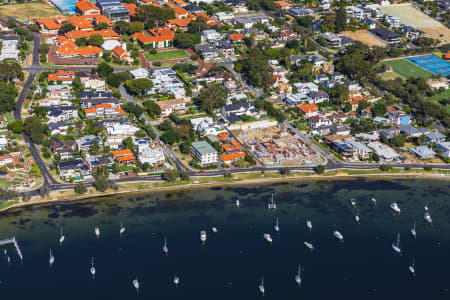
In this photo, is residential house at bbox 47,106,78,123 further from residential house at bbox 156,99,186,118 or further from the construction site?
the construction site

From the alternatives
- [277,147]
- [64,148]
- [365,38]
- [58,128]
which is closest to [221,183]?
[277,147]

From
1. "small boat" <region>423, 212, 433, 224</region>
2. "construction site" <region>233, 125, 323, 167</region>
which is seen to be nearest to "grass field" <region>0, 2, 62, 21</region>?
"construction site" <region>233, 125, 323, 167</region>

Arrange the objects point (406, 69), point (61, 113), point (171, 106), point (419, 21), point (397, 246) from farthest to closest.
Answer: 1. point (419, 21)
2. point (406, 69)
3. point (171, 106)
4. point (61, 113)
5. point (397, 246)

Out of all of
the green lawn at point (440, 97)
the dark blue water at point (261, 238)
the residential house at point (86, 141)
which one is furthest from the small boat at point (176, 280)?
the green lawn at point (440, 97)

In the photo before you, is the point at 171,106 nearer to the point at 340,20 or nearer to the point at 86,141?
the point at 86,141

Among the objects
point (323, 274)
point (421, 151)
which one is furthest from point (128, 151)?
point (421, 151)

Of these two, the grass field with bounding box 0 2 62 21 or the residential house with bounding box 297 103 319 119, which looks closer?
the residential house with bounding box 297 103 319 119

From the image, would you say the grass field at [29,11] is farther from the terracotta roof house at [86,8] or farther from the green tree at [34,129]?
the green tree at [34,129]
